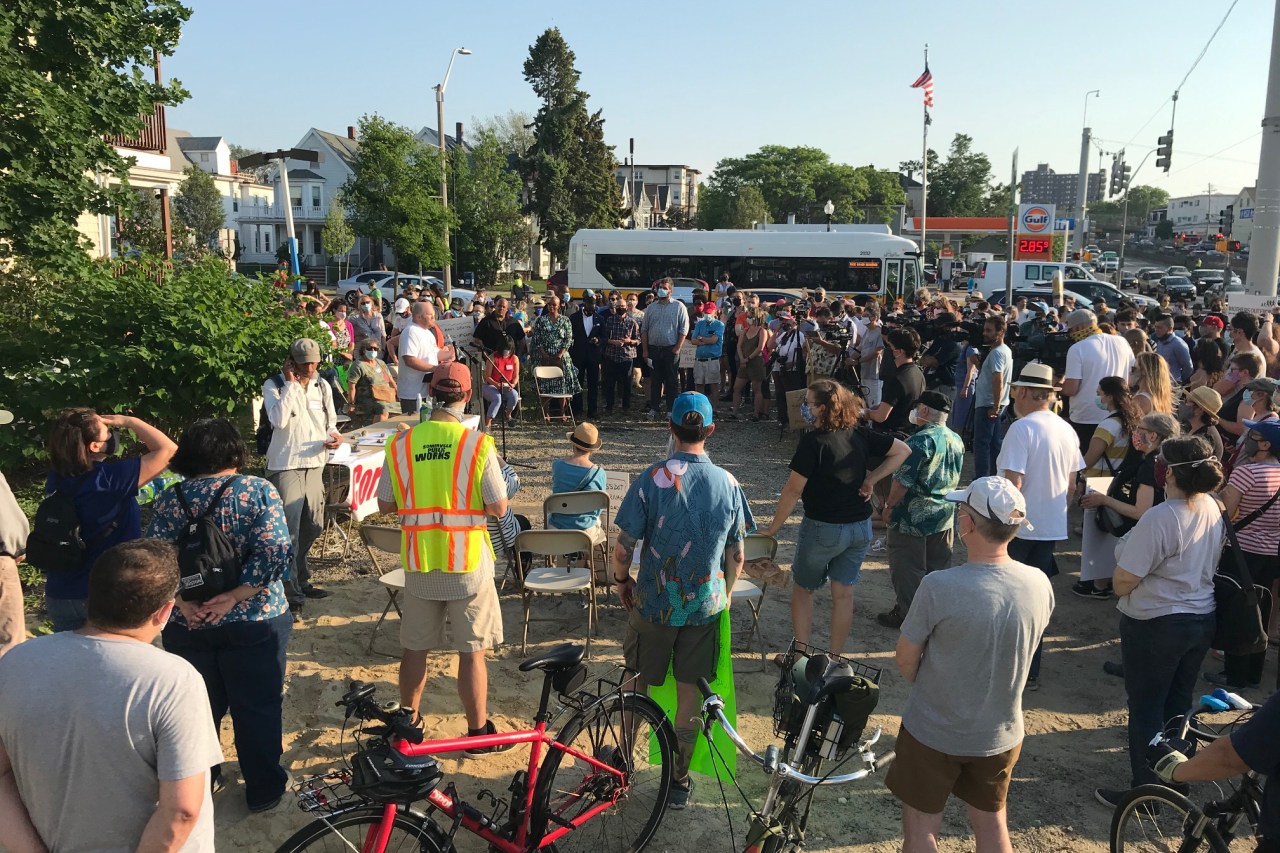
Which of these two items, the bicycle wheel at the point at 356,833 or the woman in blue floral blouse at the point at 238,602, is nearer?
the bicycle wheel at the point at 356,833

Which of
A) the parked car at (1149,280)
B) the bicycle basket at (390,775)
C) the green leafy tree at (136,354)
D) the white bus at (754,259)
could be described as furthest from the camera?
the parked car at (1149,280)

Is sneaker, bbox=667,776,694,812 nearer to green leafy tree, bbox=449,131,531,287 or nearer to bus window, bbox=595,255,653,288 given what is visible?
bus window, bbox=595,255,653,288

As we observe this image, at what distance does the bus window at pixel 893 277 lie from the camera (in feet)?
84.6

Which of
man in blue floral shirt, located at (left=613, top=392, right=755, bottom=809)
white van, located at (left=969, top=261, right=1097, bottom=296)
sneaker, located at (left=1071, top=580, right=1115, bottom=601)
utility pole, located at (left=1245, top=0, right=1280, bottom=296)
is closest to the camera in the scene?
man in blue floral shirt, located at (left=613, top=392, right=755, bottom=809)

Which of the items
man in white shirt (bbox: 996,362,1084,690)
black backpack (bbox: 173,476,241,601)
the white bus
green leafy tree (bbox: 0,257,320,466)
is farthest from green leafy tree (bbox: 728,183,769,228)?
black backpack (bbox: 173,476,241,601)

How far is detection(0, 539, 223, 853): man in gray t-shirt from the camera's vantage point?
6.82 ft

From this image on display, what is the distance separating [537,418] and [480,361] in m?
2.41

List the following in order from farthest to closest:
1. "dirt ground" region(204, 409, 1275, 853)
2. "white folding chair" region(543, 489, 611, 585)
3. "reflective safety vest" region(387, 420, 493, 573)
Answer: "white folding chair" region(543, 489, 611, 585) < "reflective safety vest" region(387, 420, 493, 573) < "dirt ground" region(204, 409, 1275, 853)

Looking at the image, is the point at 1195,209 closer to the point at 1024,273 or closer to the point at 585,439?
the point at 1024,273

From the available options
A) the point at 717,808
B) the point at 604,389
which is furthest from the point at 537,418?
the point at 717,808

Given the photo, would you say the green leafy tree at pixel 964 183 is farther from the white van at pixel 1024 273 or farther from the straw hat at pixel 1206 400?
the straw hat at pixel 1206 400

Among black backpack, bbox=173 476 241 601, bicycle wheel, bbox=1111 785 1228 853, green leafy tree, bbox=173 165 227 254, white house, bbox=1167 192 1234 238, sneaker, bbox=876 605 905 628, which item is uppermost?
white house, bbox=1167 192 1234 238

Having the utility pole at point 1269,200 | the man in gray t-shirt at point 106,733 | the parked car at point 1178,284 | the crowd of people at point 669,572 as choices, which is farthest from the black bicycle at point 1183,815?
the parked car at point 1178,284

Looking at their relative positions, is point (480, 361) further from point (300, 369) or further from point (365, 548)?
point (300, 369)
